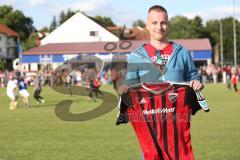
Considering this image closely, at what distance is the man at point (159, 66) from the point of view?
4.91m

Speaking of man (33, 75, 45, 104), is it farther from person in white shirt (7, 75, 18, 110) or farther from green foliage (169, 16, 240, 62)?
green foliage (169, 16, 240, 62)

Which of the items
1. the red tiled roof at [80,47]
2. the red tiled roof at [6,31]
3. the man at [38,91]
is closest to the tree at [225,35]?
the red tiled roof at [6,31]

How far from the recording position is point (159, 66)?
16.2 ft

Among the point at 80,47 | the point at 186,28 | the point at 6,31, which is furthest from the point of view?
the point at 186,28

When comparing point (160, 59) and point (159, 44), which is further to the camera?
point (159, 44)

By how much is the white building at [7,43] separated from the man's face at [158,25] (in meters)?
111

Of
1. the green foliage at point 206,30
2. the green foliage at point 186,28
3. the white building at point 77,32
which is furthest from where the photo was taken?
the green foliage at point 206,30

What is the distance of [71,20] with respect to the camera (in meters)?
92.9

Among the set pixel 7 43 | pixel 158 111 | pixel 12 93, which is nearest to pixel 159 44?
pixel 158 111

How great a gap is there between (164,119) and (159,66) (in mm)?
471

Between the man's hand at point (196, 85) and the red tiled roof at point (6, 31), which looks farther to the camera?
the red tiled roof at point (6, 31)

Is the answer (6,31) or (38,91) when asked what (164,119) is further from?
(6,31)

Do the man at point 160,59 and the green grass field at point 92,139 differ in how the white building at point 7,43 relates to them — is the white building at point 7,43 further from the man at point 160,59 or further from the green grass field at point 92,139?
the man at point 160,59

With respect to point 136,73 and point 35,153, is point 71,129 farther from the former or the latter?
point 136,73
